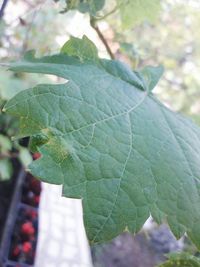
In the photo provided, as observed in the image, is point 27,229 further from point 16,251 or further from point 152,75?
point 152,75

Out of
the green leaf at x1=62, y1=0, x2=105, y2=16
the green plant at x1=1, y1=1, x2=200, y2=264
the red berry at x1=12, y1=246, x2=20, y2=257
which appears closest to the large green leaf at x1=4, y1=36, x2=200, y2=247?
the green plant at x1=1, y1=1, x2=200, y2=264

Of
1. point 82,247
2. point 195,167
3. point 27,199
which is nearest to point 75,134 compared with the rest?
point 195,167

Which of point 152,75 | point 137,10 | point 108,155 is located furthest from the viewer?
point 137,10

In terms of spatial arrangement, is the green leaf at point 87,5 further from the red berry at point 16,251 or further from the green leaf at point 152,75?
the red berry at point 16,251

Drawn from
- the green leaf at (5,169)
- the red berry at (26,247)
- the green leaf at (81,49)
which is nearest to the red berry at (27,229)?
the red berry at (26,247)

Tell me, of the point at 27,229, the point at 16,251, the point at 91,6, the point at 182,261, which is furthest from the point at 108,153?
the point at 27,229
